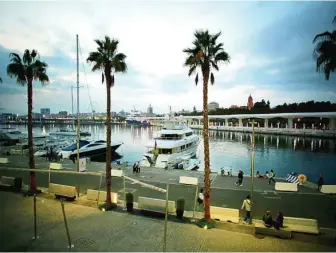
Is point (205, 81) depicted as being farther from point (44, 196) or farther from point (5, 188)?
point (5, 188)

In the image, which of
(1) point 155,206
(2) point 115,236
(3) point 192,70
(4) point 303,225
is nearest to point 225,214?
(4) point 303,225

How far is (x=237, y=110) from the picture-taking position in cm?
17775

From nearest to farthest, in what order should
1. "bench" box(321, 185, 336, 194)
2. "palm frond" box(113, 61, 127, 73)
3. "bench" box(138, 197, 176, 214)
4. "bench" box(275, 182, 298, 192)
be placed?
"bench" box(138, 197, 176, 214) → "palm frond" box(113, 61, 127, 73) → "bench" box(321, 185, 336, 194) → "bench" box(275, 182, 298, 192)

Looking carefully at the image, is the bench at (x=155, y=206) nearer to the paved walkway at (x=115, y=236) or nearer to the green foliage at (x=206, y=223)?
the paved walkway at (x=115, y=236)

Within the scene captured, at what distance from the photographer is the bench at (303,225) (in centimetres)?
1228

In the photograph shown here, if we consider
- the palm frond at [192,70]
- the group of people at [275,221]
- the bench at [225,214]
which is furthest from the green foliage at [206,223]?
the palm frond at [192,70]

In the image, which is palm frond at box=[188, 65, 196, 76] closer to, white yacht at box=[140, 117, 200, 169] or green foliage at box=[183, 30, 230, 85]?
green foliage at box=[183, 30, 230, 85]

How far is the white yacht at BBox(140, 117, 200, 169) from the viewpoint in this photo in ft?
119

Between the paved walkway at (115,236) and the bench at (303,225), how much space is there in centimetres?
126

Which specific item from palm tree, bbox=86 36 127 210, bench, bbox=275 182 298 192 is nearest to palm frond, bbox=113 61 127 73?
palm tree, bbox=86 36 127 210

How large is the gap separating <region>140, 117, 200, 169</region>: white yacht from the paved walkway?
21.5 metres

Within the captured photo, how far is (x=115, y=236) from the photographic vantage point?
11.7 meters

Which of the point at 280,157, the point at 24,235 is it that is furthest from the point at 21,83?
the point at 280,157

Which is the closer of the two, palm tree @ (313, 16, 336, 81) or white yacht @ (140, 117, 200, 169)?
palm tree @ (313, 16, 336, 81)
